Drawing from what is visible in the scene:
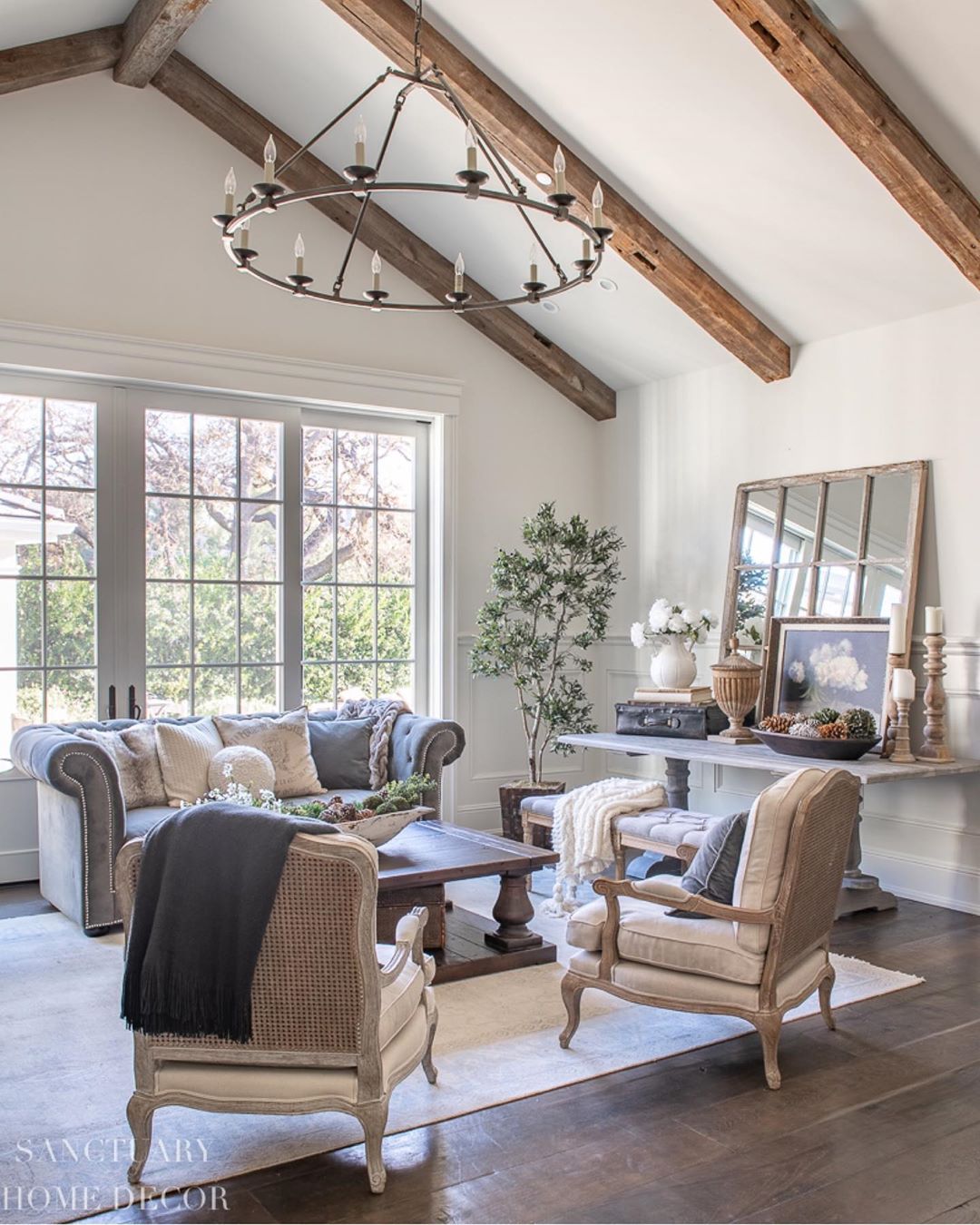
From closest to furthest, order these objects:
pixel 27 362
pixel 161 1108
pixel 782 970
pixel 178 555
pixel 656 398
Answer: pixel 161 1108 → pixel 782 970 → pixel 27 362 → pixel 178 555 → pixel 656 398

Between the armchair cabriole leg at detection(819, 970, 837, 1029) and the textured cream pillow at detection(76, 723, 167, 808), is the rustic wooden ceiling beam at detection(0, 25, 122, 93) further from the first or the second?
the armchair cabriole leg at detection(819, 970, 837, 1029)

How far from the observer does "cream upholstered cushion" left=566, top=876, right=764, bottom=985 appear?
321cm

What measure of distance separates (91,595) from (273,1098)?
378 cm

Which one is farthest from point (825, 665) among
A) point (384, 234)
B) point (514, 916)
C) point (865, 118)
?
point (384, 234)

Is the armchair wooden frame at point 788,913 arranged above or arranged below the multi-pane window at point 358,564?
below

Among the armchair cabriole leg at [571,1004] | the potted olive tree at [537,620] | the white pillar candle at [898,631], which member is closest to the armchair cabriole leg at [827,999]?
the armchair cabriole leg at [571,1004]

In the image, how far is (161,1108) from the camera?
2994 millimetres

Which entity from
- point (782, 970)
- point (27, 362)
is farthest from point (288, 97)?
point (782, 970)

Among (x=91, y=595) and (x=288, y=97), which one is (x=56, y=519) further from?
(x=288, y=97)

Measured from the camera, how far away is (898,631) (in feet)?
17.0

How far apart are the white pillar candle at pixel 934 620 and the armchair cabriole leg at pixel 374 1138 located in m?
3.56

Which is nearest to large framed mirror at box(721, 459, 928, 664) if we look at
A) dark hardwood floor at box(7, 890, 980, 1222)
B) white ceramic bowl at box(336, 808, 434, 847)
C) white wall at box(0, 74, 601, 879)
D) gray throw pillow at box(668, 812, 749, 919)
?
white wall at box(0, 74, 601, 879)

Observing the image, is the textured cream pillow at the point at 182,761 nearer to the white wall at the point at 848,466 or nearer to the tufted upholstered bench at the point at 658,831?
the tufted upholstered bench at the point at 658,831

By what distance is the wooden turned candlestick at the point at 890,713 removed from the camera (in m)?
5.19
